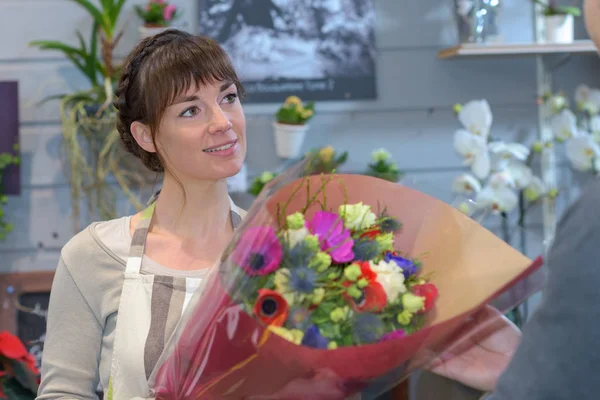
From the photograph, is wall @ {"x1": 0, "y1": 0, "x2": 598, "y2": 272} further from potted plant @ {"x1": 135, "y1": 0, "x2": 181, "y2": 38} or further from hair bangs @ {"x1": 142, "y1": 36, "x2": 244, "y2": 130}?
hair bangs @ {"x1": 142, "y1": 36, "x2": 244, "y2": 130}

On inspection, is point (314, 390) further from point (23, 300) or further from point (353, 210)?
point (23, 300)

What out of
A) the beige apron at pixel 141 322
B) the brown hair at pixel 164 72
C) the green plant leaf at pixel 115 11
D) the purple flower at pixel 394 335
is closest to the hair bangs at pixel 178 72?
the brown hair at pixel 164 72

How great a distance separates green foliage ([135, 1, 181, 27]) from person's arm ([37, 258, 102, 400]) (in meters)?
1.12

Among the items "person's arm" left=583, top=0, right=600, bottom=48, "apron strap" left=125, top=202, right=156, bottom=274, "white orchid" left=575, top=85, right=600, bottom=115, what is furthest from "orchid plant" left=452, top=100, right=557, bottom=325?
"person's arm" left=583, top=0, right=600, bottom=48

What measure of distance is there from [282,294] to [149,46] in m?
0.72

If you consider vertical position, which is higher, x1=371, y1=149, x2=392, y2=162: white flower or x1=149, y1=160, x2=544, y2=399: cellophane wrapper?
x1=371, y1=149, x2=392, y2=162: white flower

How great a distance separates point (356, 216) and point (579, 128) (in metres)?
1.76

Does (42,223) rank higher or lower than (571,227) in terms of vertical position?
lower

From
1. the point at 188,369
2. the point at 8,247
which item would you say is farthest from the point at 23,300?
the point at 188,369

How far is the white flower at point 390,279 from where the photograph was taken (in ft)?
2.63

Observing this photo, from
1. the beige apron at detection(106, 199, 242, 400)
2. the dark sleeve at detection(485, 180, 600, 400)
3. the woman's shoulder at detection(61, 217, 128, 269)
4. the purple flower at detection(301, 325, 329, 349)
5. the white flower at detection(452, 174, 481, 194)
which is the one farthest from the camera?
the white flower at detection(452, 174, 481, 194)

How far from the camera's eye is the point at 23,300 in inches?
92.2

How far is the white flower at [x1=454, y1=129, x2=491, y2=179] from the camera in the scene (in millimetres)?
2254

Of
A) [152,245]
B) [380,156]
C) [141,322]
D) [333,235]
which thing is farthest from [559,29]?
[333,235]
